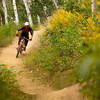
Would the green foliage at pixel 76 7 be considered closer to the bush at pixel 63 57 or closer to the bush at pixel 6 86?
the bush at pixel 63 57

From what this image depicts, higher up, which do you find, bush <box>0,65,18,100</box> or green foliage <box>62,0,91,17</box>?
green foliage <box>62,0,91,17</box>

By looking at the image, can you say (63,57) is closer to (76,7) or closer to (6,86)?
(76,7)

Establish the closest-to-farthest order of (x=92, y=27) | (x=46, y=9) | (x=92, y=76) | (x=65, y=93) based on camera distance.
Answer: (x=92, y=76) → (x=65, y=93) → (x=92, y=27) → (x=46, y=9)

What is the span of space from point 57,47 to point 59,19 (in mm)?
2851

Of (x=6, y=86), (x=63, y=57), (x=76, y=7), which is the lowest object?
(x=63, y=57)

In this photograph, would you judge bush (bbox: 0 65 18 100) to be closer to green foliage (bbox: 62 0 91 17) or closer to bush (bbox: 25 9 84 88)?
bush (bbox: 25 9 84 88)

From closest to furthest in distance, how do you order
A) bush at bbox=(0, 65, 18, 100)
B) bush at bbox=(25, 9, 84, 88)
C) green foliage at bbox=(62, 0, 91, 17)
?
bush at bbox=(0, 65, 18, 100)
bush at bbox=(25, 9, 84, 88)
green foliage at bbox=(62, 0, 91, 17)

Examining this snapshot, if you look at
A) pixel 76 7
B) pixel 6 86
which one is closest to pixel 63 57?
pixel 76 7

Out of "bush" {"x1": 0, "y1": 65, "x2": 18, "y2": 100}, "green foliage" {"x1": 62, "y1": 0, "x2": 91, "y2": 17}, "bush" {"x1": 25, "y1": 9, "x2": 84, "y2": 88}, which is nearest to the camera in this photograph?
"bush" {"x1": 0, "y1": 65, "x2": 18, "y2": 100}

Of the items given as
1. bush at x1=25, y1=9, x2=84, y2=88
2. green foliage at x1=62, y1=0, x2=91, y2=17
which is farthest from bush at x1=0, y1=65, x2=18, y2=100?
green foliage at x1=62, y1=0, x2=91, y2=17

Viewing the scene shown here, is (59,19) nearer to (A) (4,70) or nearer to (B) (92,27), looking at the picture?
(B) (92,27)

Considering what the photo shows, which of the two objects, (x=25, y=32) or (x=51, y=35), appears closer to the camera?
(x=51, y=35)

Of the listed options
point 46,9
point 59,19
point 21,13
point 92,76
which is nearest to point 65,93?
point 92,76

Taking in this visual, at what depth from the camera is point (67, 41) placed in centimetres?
586
